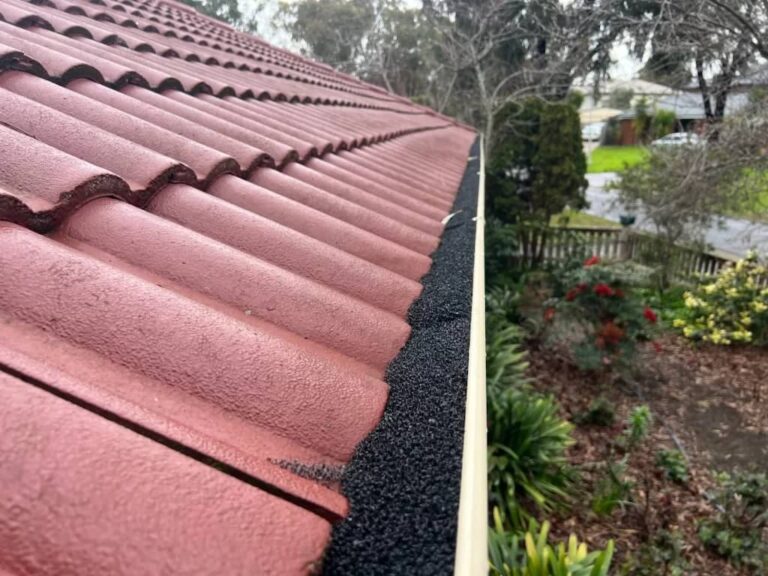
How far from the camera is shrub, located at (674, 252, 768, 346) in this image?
9.99m

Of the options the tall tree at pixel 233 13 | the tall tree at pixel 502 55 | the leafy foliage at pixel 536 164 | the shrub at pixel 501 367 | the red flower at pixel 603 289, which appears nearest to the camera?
the shrub at pixel 501 367

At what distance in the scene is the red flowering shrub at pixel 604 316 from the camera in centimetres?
841

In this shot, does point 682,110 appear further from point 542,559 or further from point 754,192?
point 542,559

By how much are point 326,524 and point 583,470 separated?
6.14 metres

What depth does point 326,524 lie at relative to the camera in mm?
691

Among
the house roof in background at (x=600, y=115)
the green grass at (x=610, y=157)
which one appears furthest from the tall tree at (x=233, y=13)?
the house roof in background at (x=600, y=115)

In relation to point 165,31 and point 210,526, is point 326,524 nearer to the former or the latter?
point 210,526

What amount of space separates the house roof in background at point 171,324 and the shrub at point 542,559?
2.68 meters

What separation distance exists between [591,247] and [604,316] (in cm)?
612

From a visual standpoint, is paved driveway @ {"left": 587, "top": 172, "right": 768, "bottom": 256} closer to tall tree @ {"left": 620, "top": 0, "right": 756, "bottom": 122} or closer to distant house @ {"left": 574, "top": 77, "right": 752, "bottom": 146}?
distant house @ {"left": 574, "top": 77, "right": 752, "bottom": 146}

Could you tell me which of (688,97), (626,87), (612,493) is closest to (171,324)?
(612,493)

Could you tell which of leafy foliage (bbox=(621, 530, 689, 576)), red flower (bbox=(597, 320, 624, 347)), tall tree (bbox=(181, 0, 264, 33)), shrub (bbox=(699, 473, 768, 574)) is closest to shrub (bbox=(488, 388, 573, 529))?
leafy foliage (bbox=(621, 530, 689, 576))

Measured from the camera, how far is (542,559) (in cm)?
381

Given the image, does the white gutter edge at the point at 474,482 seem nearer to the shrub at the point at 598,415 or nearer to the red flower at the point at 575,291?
the shrub at the point at 598,415
